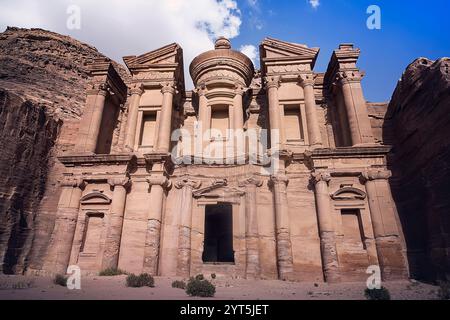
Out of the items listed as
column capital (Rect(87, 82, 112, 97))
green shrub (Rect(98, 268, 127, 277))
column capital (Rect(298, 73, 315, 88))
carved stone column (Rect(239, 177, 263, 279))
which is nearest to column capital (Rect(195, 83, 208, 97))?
column capital (Rect(87, 82, 112, 97))

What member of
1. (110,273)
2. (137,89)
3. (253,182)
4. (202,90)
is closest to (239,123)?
(202,90)

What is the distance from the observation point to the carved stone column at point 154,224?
525 inches

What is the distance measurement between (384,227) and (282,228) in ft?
15.0

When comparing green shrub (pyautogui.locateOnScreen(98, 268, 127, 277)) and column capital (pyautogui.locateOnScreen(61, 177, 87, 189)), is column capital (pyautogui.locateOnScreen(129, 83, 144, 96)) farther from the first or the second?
green shrub (pyautogui.locateOnScreen(98, 268, 127, 277))

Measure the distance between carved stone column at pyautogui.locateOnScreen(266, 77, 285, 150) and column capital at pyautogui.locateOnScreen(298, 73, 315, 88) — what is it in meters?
1.41

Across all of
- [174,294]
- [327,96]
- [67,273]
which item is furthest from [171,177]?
[327,96]

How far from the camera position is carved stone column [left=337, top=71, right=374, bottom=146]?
1545 centimetres

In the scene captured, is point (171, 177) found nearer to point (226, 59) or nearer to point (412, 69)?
point (226, 59)

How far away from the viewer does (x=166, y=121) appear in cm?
1708

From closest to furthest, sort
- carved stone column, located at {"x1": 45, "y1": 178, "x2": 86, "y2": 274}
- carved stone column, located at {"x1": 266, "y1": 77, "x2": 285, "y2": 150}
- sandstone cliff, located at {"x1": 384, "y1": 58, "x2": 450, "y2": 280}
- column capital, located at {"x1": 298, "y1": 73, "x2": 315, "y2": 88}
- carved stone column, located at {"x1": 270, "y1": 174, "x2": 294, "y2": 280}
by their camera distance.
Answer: carved stone column, located at {"x1": 270, "y1": 174, "x2": 294, "y2": 280}, sandstone cliff, located at {"x1": 384, "y1": 58, "x2": 450, "y2": 280}, carved stone column, located at {"x1": 45, "y1": 178, "x2": 86, "y2": 274}, carved stone column, located at {"x1": 266, "y1": 77, "x2": 285, "y2": 150}, column capital, located at {"x1": 298, "y1": 73, "x2": 315, "y2": 88}

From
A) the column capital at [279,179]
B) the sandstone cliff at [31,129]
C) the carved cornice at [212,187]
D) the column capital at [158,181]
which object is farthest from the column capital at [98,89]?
the column capital at [279,179]

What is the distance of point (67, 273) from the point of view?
A: 13.3m

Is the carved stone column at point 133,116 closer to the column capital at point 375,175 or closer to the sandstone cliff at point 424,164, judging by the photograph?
the column capital at point 375,175

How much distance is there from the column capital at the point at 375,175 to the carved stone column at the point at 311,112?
2779mm
